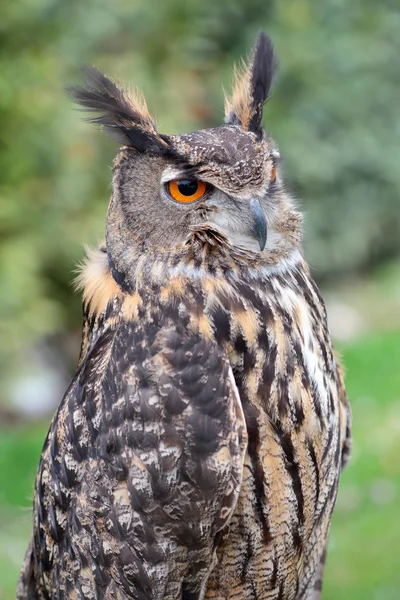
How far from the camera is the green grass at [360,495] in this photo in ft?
17.4

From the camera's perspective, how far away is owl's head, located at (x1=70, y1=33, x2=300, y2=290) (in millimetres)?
2414

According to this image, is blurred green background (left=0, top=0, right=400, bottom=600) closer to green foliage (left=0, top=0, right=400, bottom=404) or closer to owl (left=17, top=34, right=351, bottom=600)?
green foliage (left=0, top=0, right=400, bottom=404)

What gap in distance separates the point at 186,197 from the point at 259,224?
0.22 m

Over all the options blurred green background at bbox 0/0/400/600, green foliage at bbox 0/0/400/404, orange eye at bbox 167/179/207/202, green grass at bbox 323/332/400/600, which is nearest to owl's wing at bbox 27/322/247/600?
orange eye at bbox 167/179/207/202

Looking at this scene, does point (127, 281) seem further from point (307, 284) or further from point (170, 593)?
point (170, 593)

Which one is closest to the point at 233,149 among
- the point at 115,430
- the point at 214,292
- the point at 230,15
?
the point at 214,292

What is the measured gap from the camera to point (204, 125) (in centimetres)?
1012

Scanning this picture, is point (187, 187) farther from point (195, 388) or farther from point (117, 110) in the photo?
point (195, 388)

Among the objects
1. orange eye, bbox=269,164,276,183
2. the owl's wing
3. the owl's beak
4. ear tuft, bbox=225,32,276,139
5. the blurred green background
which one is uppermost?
the blurred green background

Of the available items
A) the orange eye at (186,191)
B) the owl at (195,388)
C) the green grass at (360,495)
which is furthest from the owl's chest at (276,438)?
the green grass at (360,495)

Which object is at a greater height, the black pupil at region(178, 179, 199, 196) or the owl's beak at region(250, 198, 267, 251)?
the black pupil at region(178, 179, 199, 196)

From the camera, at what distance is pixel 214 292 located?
2461mm

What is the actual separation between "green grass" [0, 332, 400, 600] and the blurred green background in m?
0.02

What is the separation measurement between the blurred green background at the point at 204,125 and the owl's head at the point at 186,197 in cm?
308
